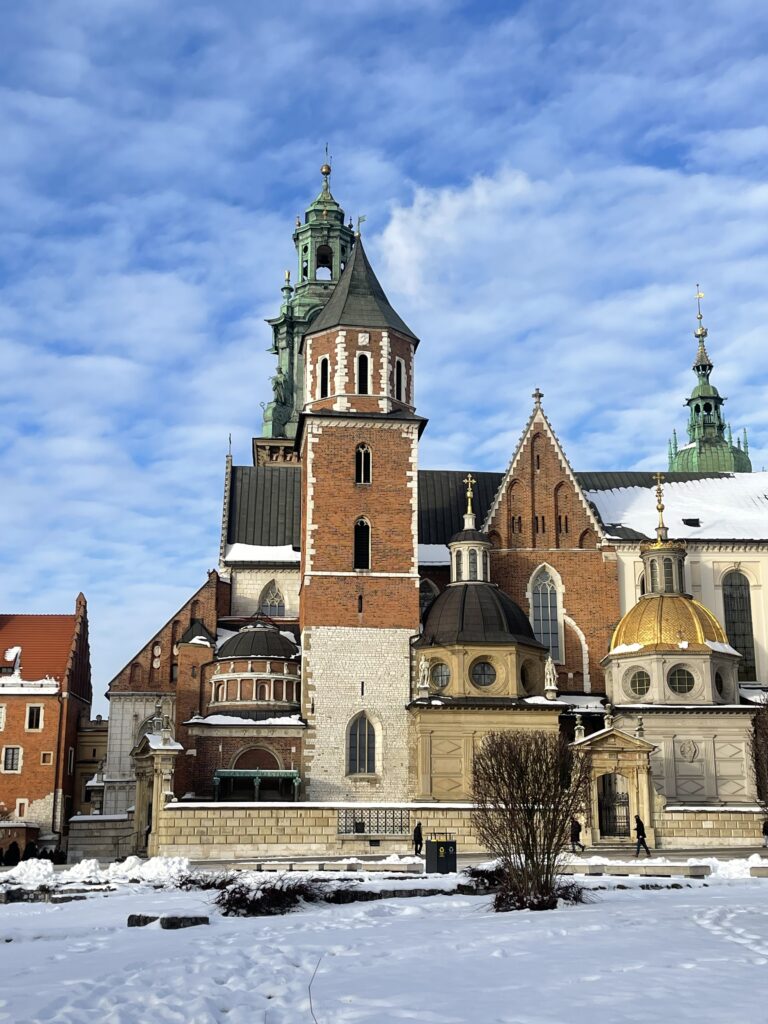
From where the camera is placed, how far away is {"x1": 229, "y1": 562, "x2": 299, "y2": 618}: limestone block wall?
Answer: 58.8m

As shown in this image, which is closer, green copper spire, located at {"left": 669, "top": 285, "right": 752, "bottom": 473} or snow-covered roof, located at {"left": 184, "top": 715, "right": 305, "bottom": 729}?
snow-covered roof, located at {"left": 184, "top": 715, "right": 305, "bottom": 729}

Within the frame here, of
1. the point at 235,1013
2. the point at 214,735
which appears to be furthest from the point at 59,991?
the point at 214,735

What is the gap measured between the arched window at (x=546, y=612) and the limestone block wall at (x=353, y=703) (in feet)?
28.8

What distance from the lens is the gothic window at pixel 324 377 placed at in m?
53.0

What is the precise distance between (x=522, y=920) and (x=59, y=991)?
8.46 meters

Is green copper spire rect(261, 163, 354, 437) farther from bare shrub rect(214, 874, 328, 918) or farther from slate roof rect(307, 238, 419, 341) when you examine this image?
bare shrub rect(214, 874, 328, 918)

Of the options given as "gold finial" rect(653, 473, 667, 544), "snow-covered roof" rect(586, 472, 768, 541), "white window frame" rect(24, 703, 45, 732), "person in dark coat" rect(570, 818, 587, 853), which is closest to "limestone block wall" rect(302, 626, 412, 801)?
"person in dark coat" rect(570, 818, 587, 853)

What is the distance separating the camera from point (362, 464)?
51.7 meters

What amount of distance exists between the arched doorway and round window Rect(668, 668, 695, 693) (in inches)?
244

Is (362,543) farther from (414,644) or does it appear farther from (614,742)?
(614,742)

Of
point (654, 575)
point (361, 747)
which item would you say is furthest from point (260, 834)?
point (654, 575)

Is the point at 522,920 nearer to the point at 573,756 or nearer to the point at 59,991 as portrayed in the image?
the point at 59,991

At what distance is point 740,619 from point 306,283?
44.5 meters

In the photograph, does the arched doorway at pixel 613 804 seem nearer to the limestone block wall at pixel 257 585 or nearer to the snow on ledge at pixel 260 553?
the limestone block wall at pixel 257 585
